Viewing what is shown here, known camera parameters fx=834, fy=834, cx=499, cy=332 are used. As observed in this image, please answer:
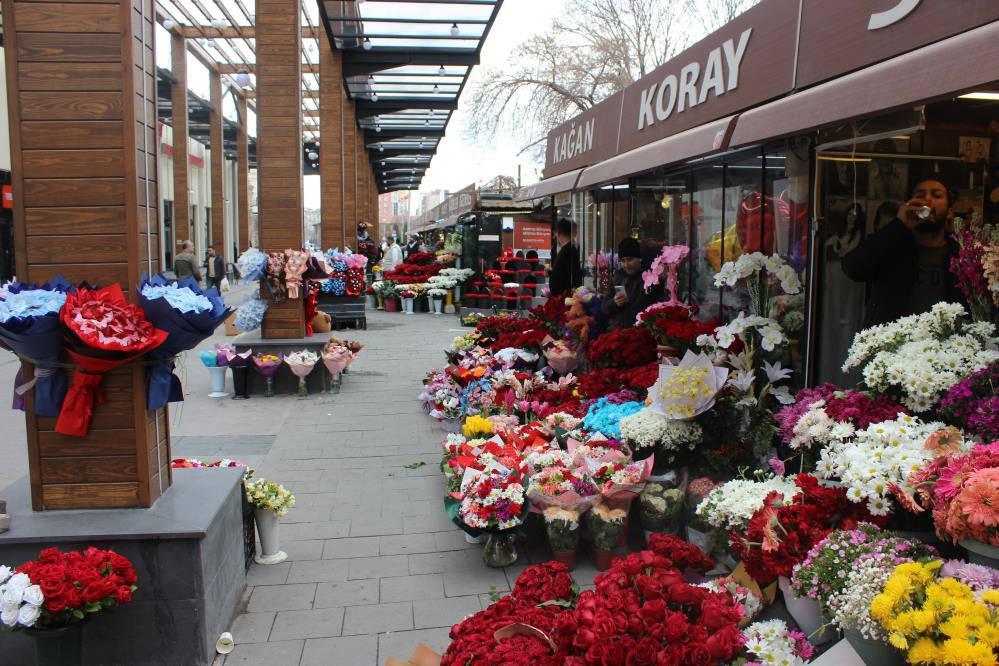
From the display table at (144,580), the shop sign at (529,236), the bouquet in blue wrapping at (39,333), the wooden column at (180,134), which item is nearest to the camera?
the bouquet in blue wrapping at (39,333)

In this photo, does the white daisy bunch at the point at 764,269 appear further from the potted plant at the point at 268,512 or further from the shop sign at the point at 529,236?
the shop sign at the point at 529,236

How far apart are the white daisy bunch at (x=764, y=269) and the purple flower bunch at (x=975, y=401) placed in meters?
2.26

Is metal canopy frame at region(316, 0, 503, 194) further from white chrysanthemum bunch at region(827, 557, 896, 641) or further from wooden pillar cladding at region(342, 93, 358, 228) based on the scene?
white chrysanthemum bunch at region(827, 557, 896, 641)

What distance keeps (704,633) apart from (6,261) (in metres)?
24.8

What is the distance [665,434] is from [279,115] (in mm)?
7785

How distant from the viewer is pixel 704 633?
105 inches

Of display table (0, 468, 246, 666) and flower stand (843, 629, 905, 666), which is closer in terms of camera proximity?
flower stand (843, 629, 905, 666)

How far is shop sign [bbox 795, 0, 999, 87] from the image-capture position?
3.37m

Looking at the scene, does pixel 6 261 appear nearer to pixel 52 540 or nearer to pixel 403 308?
pixel 403 308

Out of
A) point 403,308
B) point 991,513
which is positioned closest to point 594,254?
point 991,513

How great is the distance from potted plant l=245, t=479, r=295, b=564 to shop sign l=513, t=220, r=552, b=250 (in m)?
18.0

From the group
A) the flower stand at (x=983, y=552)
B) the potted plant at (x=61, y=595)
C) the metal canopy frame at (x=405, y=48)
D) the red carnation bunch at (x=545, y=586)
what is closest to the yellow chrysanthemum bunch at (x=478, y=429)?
the red carnation bunch at (x=545, y=586)

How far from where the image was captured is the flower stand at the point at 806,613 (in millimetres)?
3185

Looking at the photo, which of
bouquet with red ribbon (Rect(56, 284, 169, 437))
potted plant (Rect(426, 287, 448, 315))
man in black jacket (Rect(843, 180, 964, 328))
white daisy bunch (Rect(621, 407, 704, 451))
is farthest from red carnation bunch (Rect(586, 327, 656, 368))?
potted plant (Rect(426, 287, 448, 315))
